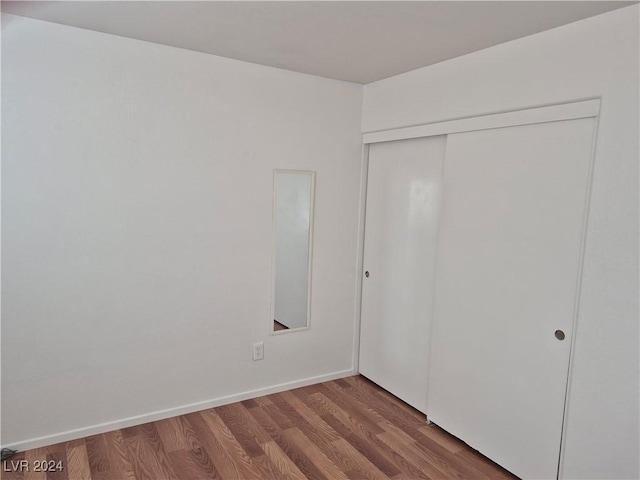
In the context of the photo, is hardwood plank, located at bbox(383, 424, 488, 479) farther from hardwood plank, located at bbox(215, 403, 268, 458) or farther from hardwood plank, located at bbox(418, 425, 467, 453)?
hardwood plank, located at bbox(215, 403, 268, 458)

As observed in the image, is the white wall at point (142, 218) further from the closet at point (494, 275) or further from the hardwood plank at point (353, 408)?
the closet at point (494, 275)

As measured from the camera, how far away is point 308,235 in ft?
10.5

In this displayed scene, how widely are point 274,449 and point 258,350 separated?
2.44 feet

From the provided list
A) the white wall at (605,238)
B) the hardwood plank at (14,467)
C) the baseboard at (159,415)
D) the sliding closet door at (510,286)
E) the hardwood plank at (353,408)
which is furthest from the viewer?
the hardwood plank at (353,408)

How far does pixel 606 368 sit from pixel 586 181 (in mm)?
835

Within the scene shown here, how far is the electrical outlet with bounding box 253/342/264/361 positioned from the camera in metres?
3.08

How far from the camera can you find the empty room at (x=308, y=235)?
198 centimetres

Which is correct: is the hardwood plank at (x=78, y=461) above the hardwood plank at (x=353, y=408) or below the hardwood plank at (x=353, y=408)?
below

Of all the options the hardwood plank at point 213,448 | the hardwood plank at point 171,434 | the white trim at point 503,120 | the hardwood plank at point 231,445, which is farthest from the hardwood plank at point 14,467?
the white trim at point 503,120

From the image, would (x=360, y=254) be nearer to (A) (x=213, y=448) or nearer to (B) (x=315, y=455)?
(B) (x=315, y=455)

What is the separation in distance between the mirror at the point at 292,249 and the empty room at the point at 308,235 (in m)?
0.02

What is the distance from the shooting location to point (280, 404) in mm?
3031

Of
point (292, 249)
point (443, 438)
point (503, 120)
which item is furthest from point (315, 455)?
point (503, 120)

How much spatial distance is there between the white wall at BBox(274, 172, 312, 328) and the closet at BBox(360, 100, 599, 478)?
2.03ft
